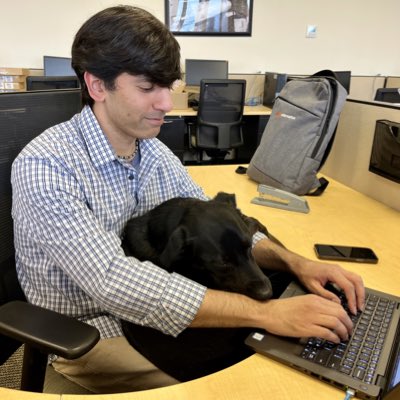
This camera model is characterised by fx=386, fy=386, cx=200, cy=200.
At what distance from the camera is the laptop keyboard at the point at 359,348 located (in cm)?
74

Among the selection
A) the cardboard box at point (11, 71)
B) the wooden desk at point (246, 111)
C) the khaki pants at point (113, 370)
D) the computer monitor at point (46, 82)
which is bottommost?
the khaki pants at point (113, 370)

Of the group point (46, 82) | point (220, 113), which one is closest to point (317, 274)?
point (46, 82)

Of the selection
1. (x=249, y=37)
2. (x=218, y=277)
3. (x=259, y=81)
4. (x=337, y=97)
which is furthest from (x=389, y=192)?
(x=249, y=37)

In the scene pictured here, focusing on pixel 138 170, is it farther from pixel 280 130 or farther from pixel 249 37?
pixel 249 37

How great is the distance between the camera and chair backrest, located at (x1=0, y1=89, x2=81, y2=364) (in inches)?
38.8

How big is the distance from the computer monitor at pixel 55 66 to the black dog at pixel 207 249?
4.24 m

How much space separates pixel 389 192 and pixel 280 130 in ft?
1.84

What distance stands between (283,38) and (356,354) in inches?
214

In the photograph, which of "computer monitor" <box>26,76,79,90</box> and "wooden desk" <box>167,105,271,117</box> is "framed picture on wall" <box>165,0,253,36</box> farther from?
"computer monitor" <box>26,76,79,90</box>

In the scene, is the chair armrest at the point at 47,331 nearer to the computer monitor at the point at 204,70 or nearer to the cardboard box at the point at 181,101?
the cardboard box at the point at 181,101

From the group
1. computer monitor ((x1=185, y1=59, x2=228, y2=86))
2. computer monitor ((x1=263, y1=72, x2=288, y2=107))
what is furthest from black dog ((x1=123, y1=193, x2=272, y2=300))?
computer monitor ((x1=185, y1=59, x2=228, y2=86))

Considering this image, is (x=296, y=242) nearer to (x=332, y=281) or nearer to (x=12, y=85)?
(x=332, y=281)

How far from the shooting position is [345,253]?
48.4 inches

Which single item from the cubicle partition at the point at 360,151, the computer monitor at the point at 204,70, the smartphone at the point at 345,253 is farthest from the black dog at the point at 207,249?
the computer monitor at the point at 204,70
